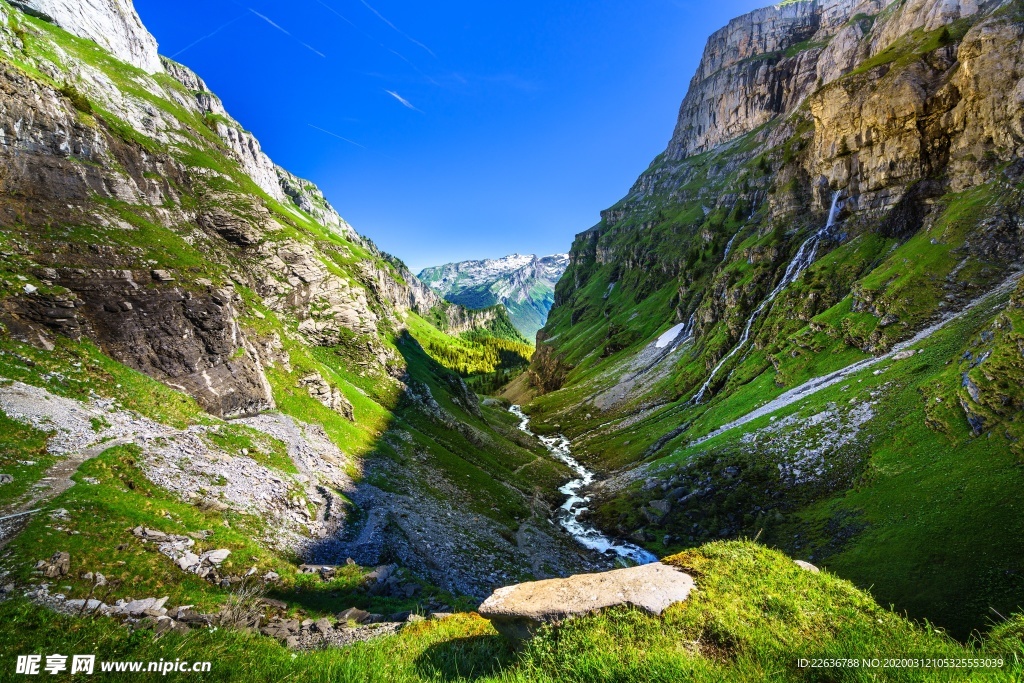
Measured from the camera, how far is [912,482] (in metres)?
31.5

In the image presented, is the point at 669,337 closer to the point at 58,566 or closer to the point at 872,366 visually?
the point at 872,366

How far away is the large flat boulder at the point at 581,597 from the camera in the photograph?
428 inches

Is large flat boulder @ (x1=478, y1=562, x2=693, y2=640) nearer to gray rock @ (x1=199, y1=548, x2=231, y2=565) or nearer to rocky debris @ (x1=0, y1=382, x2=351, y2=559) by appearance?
gray rock @ (x1=199, y1=548, x2=231, y2=565)

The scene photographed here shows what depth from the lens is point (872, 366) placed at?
169 ft

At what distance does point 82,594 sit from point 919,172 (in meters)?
123

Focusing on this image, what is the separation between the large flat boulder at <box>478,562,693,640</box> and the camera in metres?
10.9

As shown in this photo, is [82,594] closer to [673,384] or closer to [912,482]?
[912,482]

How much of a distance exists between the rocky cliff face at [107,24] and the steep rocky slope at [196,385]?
30.1 meters

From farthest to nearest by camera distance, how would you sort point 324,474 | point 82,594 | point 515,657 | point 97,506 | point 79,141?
point 79,141
point 324,474
point 97,506
point 82,594
point 515,657

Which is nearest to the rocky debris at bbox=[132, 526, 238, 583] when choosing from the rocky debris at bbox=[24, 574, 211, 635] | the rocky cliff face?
the rocky debris at bbox=[24, 574, 211, 635]

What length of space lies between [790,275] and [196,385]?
110936 millimetres

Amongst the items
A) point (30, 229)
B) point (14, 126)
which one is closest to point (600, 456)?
point (30, 229)

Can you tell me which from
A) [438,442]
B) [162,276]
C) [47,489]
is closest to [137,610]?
[47,489]

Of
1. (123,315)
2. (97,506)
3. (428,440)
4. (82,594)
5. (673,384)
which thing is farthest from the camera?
(673,384)
